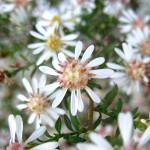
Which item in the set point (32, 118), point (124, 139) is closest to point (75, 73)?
point (32, 118)

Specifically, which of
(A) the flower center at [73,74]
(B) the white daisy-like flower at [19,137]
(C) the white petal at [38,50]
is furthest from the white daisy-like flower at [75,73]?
(C) the white petal at [38,50]

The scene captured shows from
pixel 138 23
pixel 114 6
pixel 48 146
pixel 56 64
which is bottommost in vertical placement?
pixel 48 146

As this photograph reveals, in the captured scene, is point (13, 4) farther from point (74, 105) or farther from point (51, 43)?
point (74, 105)

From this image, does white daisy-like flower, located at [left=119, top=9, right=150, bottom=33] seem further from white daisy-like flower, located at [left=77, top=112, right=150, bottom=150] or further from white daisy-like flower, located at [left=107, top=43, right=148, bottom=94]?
white daisy-like flower, located at [left=77, top=112, right=150, bottom=150]

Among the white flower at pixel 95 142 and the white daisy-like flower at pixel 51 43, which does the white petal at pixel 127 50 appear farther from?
the white flower at pixel 95 142

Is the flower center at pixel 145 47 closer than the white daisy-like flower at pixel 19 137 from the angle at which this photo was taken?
No

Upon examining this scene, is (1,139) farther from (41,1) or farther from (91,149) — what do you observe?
(91,149)
